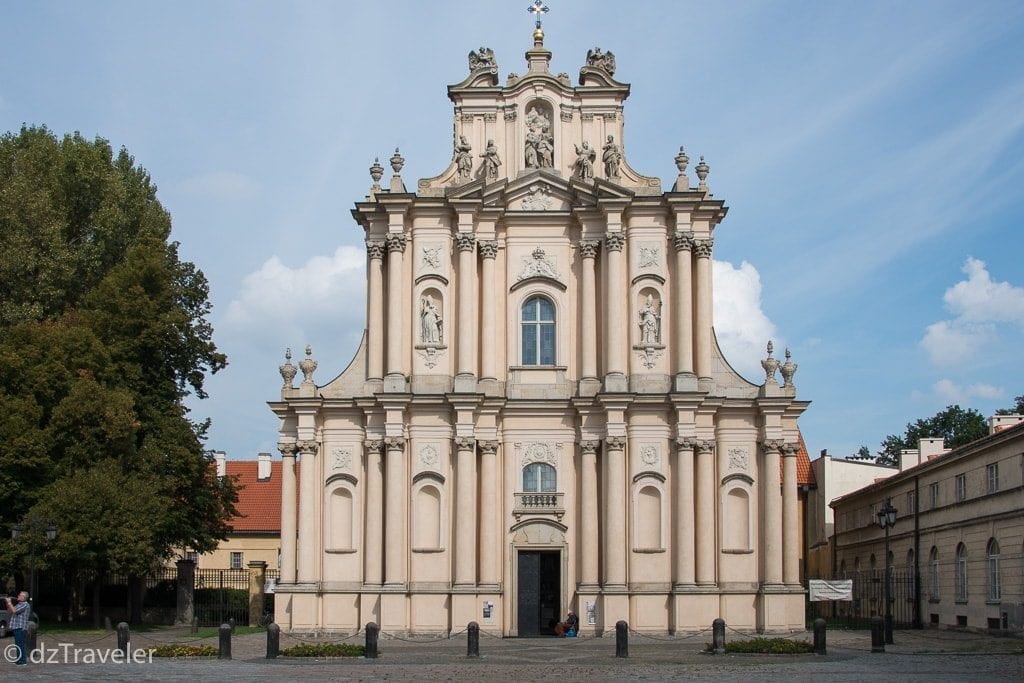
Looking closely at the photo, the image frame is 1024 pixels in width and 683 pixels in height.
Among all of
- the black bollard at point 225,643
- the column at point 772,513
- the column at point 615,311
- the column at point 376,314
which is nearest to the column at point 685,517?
the column at point 772,513

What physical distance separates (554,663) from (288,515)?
1384 centimetres

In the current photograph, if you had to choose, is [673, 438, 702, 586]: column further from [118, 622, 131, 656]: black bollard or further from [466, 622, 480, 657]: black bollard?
[118, 622, 131, 656]: black bollard

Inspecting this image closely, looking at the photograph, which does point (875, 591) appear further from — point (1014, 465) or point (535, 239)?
point (535, 239)

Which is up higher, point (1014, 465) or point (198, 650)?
point (1014, 465)

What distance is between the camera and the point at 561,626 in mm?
38219

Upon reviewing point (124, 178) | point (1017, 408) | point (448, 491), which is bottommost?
point (448, 491)

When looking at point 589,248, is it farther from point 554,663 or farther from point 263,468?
point 263,468

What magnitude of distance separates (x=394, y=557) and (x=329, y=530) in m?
2.37

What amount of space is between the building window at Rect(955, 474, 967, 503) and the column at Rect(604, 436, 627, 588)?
12843 millimetres

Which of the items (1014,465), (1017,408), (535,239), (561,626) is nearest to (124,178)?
(535,239)

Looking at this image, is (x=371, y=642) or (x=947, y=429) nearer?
(x=371, y=642)

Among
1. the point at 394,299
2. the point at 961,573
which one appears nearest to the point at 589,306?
the point at 394,299

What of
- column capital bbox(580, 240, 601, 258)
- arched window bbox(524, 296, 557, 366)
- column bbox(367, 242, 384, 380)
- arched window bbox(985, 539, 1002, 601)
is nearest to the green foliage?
column bbox(367, 242, 384, 380)

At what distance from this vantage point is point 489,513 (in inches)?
1521
